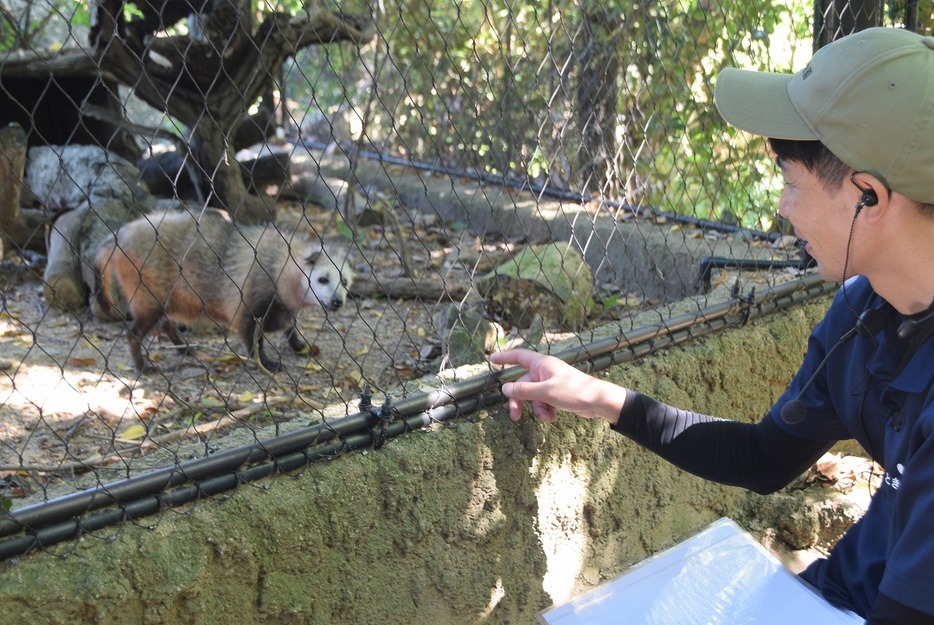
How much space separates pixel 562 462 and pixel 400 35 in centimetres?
476

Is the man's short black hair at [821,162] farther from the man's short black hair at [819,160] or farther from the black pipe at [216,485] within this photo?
the black pipe at [216,485]

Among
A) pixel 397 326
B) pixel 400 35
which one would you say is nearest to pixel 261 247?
pixel 397 326

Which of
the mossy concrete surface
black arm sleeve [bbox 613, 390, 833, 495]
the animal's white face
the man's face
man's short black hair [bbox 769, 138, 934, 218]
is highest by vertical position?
man's short black hair [bbox 769, 138, 934, 218]

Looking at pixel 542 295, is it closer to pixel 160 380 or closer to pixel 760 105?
pixel 160 380

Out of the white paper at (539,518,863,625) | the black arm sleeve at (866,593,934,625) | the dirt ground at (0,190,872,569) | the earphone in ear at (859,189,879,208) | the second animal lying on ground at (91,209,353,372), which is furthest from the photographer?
the second animal lying on ground at (91,209,353,372)

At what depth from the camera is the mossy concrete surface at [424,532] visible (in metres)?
1.74

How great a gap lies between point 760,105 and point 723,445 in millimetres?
746

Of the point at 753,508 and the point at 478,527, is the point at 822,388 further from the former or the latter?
the point at 753,508

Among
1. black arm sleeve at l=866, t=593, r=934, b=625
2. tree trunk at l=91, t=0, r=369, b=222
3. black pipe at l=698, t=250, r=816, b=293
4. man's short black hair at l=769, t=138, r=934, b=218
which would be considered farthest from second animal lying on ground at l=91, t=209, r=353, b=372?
black arm sleeve at l=866, t=593, r=934, b=625

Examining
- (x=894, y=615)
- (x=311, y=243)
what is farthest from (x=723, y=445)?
(x=311, y=243)

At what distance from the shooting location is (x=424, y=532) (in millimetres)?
2209

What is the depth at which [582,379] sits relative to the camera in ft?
5.97

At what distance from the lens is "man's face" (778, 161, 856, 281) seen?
1447mm

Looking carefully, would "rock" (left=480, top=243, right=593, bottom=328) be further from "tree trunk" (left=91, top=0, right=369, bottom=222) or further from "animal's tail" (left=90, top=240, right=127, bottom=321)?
"animal's tail" (left=90, top=240, right=127, bottom=321)
